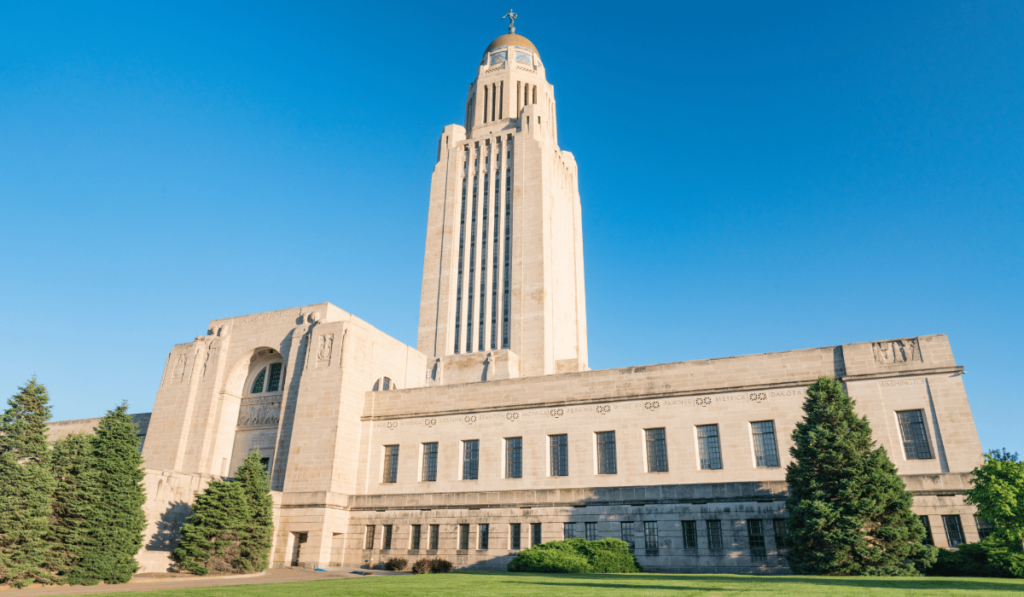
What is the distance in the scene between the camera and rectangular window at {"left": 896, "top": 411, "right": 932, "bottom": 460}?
90.4 feet

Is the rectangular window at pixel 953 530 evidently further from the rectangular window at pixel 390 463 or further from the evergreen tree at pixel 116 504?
the evergreen tree at pixel 116 504

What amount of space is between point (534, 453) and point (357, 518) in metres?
10.4

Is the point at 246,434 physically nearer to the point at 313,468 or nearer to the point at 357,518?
the point at 313,468

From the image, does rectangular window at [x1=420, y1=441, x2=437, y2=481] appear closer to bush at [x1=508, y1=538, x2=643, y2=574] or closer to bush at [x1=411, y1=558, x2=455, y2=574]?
bush at [x1=411, y1=558, x2=455, y2=574]

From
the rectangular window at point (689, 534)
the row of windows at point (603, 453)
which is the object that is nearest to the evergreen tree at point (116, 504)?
the row of windows at point (603, 453)

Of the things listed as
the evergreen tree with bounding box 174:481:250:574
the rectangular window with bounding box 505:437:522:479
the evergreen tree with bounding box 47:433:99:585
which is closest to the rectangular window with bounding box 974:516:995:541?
the rectangular window with bounding box 505:437:522:479

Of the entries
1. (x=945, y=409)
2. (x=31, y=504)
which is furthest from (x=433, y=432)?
(x=945, y=409)

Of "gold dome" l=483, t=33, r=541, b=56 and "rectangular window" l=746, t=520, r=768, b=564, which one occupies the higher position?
"gold dome" l=483, t=33, r=541, b=56

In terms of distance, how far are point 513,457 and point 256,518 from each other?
42.5 ft

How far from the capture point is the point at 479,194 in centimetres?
6034

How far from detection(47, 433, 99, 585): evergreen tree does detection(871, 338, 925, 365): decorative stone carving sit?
33.0 m

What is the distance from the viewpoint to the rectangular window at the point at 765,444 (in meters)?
29.4

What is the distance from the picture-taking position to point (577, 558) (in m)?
24.6

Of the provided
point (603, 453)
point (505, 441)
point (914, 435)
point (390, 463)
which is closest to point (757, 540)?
point (603, 453)
